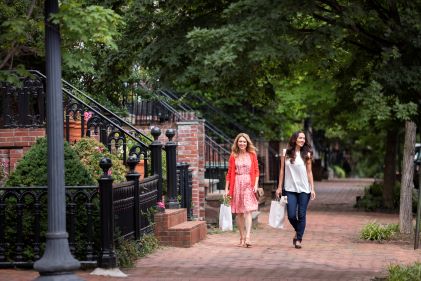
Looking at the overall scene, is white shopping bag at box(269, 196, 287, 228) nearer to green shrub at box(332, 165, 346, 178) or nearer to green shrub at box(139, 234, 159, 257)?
green shrub at box(139, 234, 159, 257)

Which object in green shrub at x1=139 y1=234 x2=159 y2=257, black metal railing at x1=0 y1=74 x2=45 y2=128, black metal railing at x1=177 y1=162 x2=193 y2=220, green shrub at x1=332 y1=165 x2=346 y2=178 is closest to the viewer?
green shrub at x1=139 y1=234 x2=159 y2=257

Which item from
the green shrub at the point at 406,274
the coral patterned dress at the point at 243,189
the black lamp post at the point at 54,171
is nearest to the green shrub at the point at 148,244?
the coral patterned dress at the point at 243,189

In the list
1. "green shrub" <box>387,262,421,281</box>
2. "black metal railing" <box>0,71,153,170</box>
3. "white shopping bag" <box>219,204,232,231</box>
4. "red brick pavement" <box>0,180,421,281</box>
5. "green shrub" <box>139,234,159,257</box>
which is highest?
"black metal railing" <box>0,71,153,170</box>

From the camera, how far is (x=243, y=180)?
13703 mm

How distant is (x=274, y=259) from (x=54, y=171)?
201 inches

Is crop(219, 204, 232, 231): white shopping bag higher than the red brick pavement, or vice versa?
crop(219, 204, 232, 231): white shopping bag

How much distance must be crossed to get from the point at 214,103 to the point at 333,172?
29.5 m

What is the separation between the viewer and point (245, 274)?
10.0 m

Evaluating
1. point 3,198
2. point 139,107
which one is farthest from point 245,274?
point 139,107

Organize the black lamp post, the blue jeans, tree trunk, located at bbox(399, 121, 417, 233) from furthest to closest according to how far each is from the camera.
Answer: tree trunk, located at bbox(399, 121, 417, 233)
the blue jeans
the black lamp post

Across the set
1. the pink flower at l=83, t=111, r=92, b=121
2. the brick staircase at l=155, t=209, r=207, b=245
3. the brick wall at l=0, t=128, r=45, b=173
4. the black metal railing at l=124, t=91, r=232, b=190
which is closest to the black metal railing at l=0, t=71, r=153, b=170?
the brick wall at l=0, t=128, r=45, b=173

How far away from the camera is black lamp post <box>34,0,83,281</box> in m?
7.22

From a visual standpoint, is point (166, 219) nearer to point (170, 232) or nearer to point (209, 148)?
point (170, 232)

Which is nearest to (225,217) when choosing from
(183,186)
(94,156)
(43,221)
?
(183,186)
